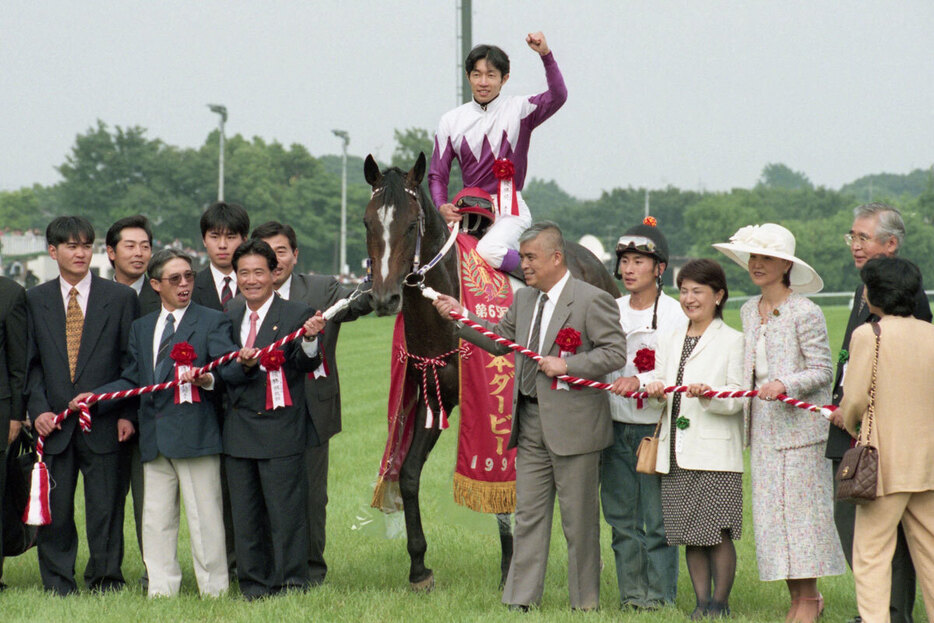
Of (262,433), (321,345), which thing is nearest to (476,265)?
(321,345)

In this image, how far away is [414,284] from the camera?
21.2ft

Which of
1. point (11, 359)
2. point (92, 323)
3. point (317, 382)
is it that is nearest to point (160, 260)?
point (92, 323)

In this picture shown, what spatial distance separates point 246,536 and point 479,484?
1534mm

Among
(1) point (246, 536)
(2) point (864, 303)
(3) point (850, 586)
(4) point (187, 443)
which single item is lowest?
(3) point (850, 586)

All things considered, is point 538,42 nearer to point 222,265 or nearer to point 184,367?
point 222,265

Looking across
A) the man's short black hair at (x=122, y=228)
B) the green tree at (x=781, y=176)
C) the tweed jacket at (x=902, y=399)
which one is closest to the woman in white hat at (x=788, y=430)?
the tweed jacket at (x=902, y=399)

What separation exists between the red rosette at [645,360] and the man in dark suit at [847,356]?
40.2 inches

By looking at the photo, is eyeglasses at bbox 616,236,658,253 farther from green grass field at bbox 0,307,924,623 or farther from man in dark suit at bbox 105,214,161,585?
man in dark suit at bbox 105,214,161,585

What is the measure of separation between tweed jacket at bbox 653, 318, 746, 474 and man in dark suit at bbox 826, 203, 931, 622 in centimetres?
51

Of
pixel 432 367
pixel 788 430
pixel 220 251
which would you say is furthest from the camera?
pixel 220 251

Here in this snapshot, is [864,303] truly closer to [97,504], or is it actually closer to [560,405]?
[560,405]

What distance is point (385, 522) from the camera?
26.2ft

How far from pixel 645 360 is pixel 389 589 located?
7.62 feet

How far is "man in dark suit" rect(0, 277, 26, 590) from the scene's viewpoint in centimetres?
643
